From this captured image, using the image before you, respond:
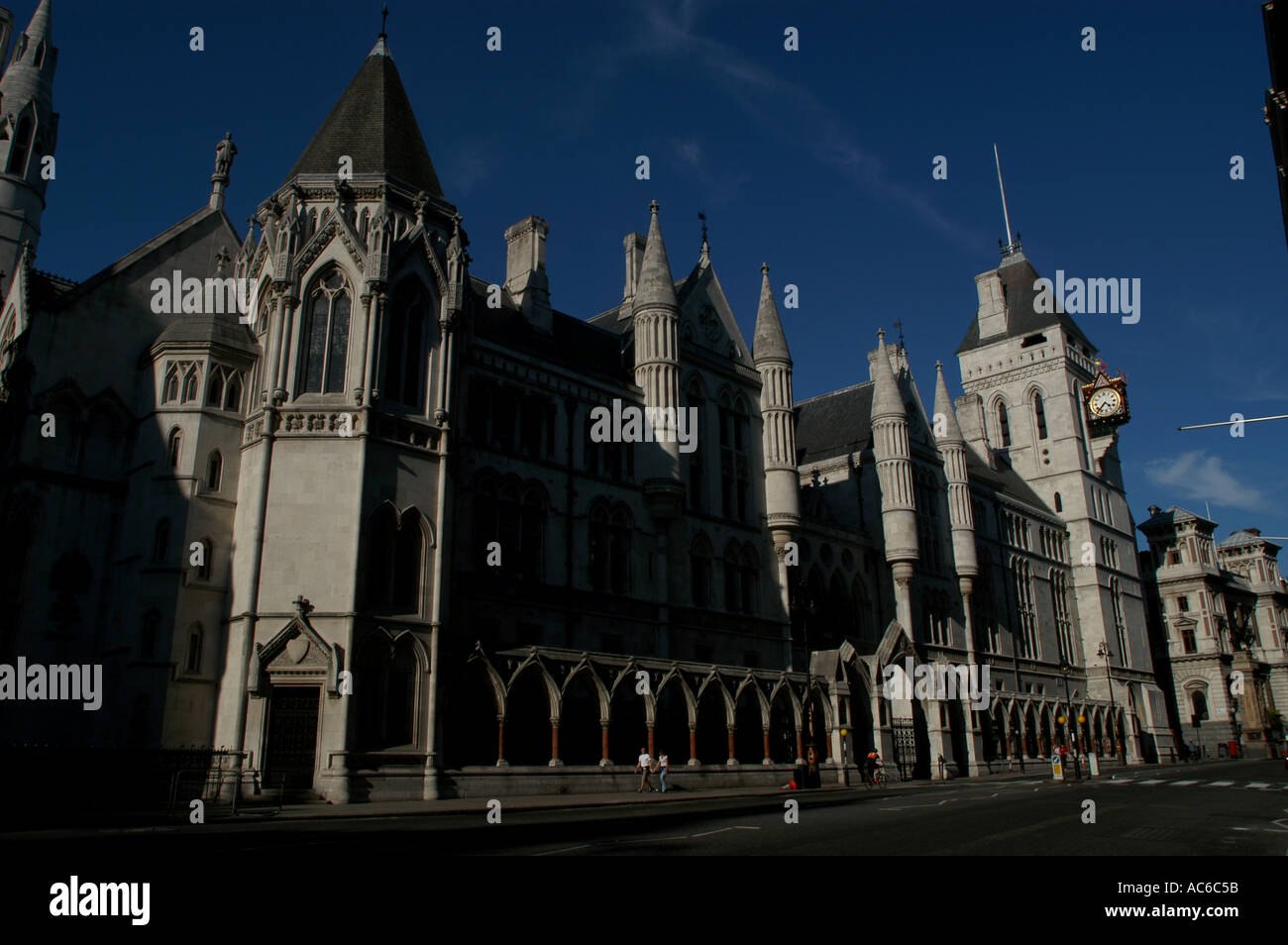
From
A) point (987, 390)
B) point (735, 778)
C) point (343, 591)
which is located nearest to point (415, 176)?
point (343, 591)

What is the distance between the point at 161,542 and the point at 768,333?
27.9 metres

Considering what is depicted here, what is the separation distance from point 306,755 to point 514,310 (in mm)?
20525

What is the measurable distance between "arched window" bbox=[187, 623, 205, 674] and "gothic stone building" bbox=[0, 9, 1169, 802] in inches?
2.3

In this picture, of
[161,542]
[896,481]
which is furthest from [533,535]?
[896,481]

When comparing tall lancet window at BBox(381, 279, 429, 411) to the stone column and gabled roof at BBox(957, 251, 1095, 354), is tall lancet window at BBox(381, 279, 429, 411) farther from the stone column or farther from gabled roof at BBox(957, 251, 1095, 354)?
gabled roof at BBox(957, 251, 1095, 354)

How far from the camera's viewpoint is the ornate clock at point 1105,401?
79.3m

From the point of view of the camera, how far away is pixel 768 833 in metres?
13.9

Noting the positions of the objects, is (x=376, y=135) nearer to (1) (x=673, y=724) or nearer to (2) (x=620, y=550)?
(2) (x=620, y=550)

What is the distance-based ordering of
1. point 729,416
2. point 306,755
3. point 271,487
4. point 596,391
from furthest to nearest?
1. point 729,416
2. point 596,391
3. point 271,487
4. point 306,755

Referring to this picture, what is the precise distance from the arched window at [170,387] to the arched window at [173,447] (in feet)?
3.81

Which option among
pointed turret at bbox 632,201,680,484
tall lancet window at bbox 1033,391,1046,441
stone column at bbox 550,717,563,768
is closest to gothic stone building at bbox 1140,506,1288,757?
tall lancet window at bbox 1033,391,1046,441

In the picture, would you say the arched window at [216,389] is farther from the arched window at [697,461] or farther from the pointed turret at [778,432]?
the pointed turret at [778,432]
